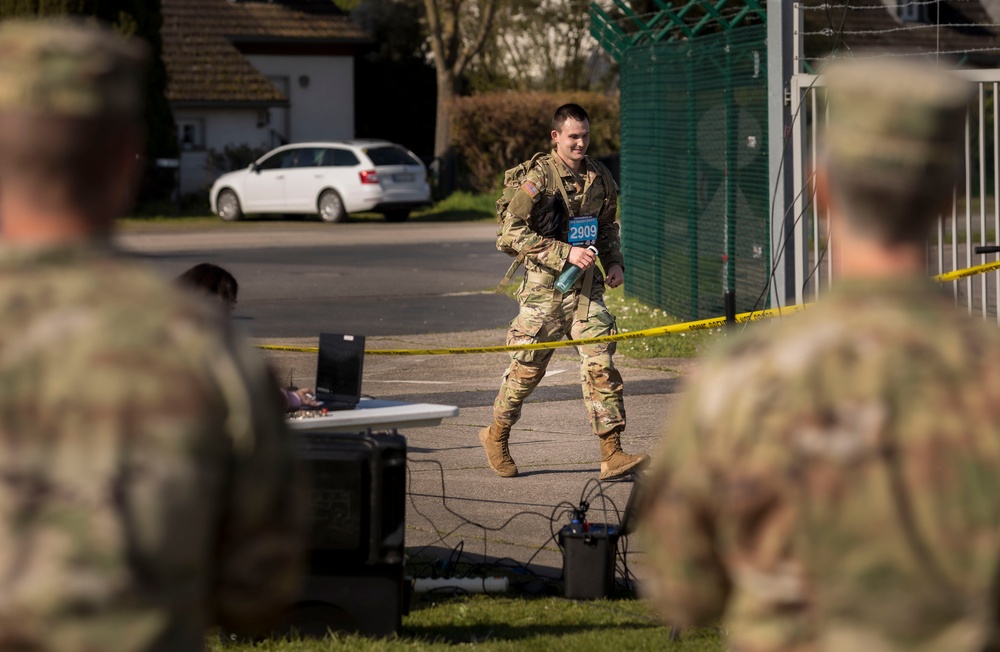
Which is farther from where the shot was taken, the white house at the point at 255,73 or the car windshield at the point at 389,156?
the white house at the point at 255,73

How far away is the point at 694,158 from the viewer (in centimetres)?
1373

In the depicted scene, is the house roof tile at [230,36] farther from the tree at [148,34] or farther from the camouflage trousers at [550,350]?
the camouflage trousers at [550,350]

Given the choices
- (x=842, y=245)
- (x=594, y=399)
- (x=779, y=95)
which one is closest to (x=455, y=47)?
(x=779, y=95)

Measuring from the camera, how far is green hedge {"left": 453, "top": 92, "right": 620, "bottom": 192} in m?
35.4

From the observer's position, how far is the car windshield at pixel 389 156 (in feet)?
100

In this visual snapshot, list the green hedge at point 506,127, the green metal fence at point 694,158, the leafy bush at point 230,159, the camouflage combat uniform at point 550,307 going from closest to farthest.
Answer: the camouflage combat uniform at point 550,307 → the green metal fence at point 694,158 → the green hedge at point 506,127 → the leafy bush at point 230,159

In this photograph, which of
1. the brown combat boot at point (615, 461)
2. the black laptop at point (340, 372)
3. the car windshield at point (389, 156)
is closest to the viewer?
the black laptop at point (340, 372)

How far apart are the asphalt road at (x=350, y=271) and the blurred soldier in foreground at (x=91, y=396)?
1003 centimetres

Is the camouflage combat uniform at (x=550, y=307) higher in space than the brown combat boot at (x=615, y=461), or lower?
higher

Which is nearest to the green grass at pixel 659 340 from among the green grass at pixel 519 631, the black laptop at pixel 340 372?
the black laptop at pixel 340 372

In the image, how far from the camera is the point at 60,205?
7.33 feet

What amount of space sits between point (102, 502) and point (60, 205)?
44 centimetres

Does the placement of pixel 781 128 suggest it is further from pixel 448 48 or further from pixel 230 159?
pixel 448 48

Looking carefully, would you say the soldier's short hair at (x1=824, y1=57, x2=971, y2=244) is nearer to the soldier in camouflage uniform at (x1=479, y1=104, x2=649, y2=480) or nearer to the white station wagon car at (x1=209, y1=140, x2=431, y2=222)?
the soldier in camouflage uniform at (x1=479, y1=104, x2=649, y2=480)
